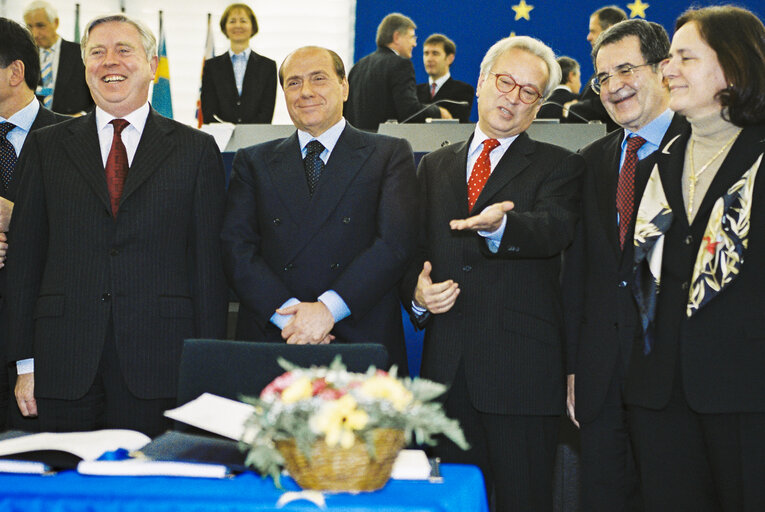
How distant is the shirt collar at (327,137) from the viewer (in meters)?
2.78

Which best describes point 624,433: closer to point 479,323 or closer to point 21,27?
point 479,323

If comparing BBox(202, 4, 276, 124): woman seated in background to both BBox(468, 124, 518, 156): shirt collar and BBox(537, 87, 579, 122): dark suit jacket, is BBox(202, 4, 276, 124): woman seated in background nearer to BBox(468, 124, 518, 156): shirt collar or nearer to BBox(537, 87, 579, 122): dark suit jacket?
BBox(537, 87, 579, 122): dark suit jacket

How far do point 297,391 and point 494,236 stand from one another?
1057mm

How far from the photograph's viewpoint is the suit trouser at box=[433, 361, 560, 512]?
2381 millimetres

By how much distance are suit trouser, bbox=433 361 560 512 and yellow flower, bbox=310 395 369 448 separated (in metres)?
1.16

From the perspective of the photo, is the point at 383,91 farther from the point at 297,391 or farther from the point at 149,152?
the point at 297,391

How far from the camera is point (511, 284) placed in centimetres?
247

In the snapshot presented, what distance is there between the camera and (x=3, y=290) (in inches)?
111

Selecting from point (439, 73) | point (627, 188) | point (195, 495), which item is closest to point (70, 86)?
point (439, 73)

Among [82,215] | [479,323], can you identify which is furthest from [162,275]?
[479,323]

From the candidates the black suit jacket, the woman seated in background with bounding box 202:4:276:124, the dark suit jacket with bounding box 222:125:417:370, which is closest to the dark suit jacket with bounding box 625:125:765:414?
the dark suit jacket with bounding box 222:125:417:370

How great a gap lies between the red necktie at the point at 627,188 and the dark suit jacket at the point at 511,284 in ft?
0.46

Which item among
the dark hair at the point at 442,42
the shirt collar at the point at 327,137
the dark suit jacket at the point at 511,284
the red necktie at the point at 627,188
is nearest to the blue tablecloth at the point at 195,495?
the dark suit jacket at the point at 511,284

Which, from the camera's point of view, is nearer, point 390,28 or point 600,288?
point 600,288
